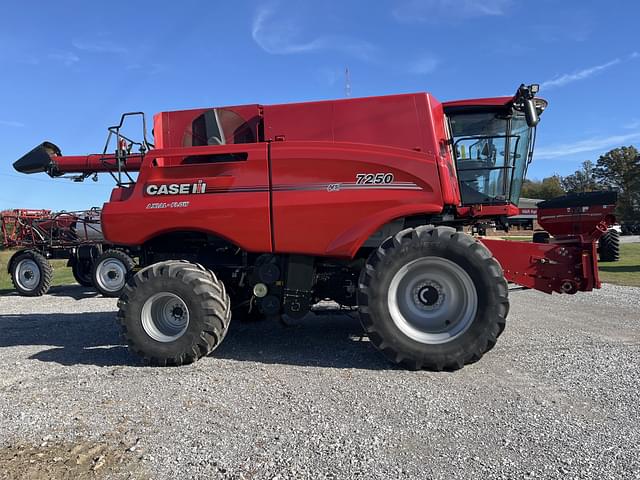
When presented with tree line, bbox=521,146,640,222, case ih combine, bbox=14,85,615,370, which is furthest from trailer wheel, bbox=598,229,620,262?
tree line, bbox=521,146,640,222

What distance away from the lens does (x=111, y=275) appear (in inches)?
491

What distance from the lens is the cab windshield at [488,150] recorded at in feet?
17.7

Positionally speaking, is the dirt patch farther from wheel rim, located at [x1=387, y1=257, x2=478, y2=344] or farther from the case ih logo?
the case ih logo

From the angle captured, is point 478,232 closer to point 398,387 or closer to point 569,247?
point 569,247

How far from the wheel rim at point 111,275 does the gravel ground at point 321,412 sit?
6.45 m

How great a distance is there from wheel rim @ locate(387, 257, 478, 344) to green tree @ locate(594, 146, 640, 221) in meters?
62.7

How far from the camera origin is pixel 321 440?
3141 mm

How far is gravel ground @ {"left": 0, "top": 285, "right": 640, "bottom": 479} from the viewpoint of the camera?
9.27ft

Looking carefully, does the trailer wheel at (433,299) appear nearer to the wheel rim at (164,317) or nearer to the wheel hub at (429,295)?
the wheel hub at (429,295)

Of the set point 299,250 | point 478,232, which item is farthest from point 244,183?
point 478,232

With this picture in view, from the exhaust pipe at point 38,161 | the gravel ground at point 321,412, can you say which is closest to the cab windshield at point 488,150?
the gravel ground at point 321,412

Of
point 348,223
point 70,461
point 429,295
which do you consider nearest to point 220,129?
point 348,223

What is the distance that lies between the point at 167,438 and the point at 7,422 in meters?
1.41

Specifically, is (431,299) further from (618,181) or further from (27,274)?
(618,181)
